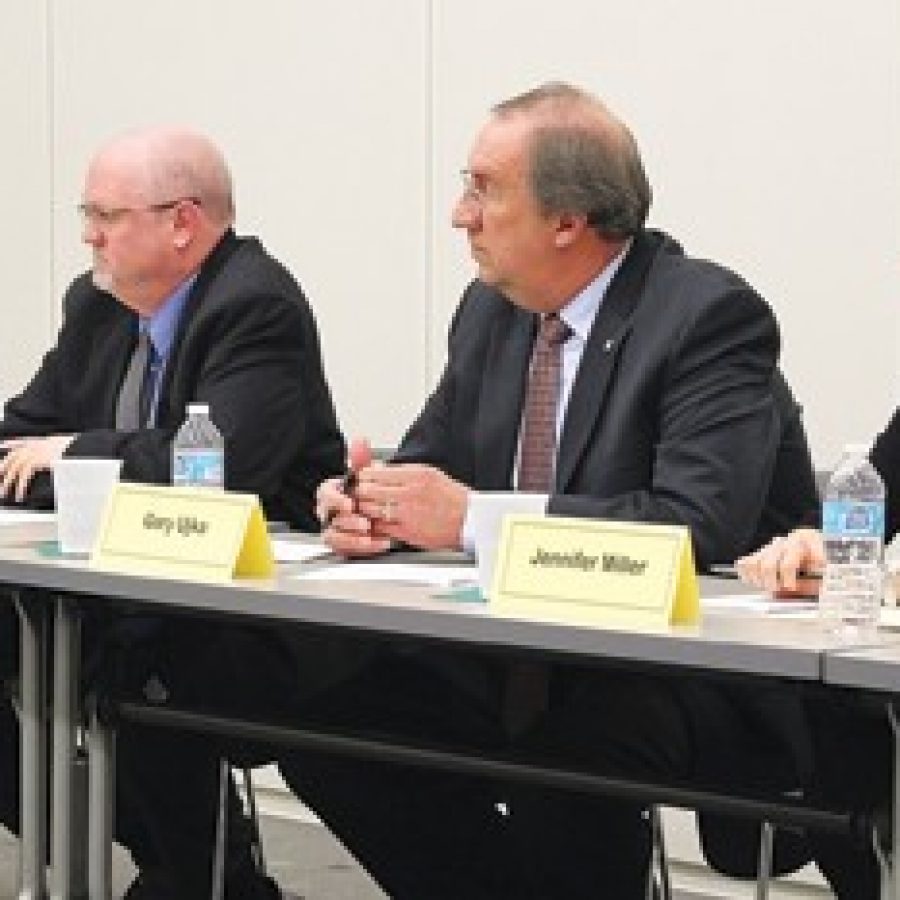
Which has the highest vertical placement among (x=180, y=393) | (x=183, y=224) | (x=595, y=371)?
(x=183, y=224)

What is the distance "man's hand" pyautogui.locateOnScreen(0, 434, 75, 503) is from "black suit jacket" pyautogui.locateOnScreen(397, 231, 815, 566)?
0.82 meters

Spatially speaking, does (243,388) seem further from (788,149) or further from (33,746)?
(788,149)

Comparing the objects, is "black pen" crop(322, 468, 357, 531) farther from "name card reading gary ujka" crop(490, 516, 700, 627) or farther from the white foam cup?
"name card reading gary ujka" crop(490, 516, 700, 627)

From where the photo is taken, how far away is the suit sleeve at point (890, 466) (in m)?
3.46

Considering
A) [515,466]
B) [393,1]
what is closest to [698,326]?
[515,466]

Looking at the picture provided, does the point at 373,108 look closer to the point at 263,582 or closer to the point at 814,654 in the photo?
the point at 263,582

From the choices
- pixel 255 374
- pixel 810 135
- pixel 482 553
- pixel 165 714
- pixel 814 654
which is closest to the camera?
pixel 814 654

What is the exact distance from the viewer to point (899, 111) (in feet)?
14.9

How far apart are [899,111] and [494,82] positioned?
42.0 inches

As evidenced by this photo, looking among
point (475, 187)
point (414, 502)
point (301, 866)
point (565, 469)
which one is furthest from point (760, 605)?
point (301, 866)

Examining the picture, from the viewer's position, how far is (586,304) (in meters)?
3.84

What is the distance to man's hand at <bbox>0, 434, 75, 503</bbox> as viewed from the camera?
4.29 metres

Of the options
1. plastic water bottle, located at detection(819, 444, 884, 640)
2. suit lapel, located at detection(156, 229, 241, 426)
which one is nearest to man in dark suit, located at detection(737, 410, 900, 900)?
plastic water bottle, located at detection(819, 444, 884, 640)

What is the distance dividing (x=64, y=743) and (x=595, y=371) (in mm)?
977
